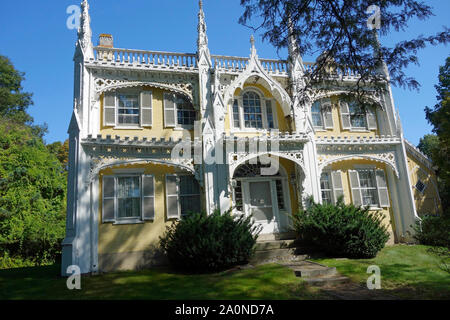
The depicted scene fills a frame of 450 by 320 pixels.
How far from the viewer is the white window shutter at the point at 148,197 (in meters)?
12.6

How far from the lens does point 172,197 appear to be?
512 inches

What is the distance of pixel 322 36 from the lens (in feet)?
27.0

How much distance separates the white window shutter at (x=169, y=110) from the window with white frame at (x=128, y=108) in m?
0.64

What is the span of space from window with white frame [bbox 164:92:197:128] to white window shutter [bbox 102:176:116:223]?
10.9 feet

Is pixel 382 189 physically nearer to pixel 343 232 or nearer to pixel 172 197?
pixel 343 232

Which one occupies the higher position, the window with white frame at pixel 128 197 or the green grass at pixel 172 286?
the window with white frame at pixel 128 197

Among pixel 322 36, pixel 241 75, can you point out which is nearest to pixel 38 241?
pixel 241 75

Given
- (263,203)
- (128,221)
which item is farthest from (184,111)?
(263,203)

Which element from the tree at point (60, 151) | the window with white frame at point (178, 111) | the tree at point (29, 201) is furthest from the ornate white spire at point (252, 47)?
the tree at point (60, 151)

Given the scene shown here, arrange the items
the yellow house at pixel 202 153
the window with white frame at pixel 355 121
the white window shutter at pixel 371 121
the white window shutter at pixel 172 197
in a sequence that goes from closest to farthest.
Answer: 1. the yellow house at pixel 202 153
2. the white window shutter at pixel 172 197
3. the window with white frame at pixel 355 121
4. the white window shutter at pixel 371 121

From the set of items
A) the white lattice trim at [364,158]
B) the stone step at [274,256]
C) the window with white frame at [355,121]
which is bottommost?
the stone step at [274,256]

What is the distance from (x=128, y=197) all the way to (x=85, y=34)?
6980mm

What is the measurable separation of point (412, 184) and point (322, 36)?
38.0ft

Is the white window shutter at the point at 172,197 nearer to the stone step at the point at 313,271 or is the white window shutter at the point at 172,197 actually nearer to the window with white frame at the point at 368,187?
the stone step at the point at 313,271
